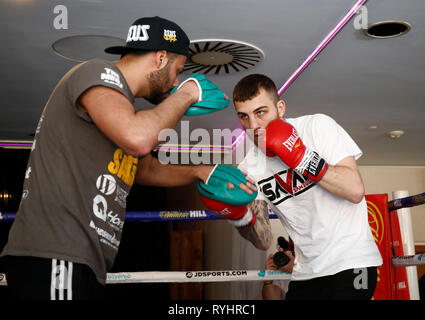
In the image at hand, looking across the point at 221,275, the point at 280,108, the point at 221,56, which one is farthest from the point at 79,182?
the point at 221,56

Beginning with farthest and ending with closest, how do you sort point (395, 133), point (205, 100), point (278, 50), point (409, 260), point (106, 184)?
point (395, 133) → point (278, 50) → point (409, 260) → point (205, 100) → point (106, 184)

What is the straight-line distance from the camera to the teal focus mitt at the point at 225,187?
1336 mm

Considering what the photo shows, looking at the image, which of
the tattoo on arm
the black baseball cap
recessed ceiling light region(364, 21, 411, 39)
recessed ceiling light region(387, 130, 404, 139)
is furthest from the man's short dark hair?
recessed ceiling light region(387, 130, 404, 139)

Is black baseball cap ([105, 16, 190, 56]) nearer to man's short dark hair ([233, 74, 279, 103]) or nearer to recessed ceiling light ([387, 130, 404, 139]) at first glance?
man's short dark hair ([233, 74, 279, 103])

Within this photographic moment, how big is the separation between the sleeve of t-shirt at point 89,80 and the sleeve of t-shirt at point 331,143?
0.86 metres

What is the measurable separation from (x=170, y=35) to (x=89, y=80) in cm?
32

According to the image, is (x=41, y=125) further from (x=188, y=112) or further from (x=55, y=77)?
(x=55, y=77)

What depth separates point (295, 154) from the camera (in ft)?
5.11

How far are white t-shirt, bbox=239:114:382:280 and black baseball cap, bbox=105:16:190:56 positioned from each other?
69cm

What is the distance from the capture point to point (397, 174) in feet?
25.0

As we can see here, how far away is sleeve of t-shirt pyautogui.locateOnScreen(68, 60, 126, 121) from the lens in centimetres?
106

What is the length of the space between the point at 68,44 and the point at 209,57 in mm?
986

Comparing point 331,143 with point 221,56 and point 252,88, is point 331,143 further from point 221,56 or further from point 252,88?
point 221,56

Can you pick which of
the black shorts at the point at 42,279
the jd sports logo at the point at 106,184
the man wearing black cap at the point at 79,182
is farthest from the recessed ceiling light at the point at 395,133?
the black shorts at the point at 42,279
